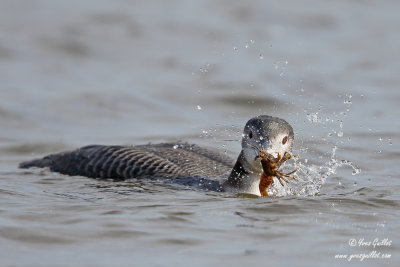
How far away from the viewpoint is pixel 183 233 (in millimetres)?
7918

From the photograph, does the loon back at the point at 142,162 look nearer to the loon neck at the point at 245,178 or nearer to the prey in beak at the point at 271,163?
the loon neck at the point at 245,178

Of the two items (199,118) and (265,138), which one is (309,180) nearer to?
(265,138)

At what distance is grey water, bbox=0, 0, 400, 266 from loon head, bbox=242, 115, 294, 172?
45 cm

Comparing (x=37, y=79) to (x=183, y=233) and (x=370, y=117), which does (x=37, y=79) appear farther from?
(x=183, y=233)

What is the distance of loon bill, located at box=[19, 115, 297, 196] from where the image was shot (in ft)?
29.5

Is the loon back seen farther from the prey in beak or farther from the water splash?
the prey in beak

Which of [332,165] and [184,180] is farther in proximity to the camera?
[332,165]

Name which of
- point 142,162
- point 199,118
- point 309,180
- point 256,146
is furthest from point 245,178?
point 199,118

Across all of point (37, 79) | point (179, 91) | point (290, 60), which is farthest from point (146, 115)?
point (290, 60)

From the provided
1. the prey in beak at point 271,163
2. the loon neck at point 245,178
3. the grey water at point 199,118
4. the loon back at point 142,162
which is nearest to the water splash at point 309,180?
the grey water at point 199,118

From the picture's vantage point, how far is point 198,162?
417 inches

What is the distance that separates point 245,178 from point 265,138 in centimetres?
57

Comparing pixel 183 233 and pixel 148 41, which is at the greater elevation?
pixel 148 41

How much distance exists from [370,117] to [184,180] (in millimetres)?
5807
